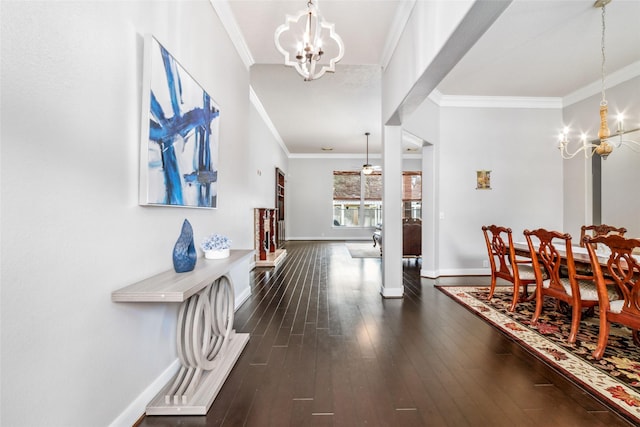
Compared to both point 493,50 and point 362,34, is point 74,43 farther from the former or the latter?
point 493,50

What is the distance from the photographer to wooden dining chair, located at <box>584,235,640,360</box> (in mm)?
1933

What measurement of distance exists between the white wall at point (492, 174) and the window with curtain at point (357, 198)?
5.73m

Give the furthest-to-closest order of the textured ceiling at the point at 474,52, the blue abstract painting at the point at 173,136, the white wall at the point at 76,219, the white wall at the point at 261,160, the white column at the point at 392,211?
1. the white wall at the point at 261,160
2. the white column at the point at 392,211
3. the textured ceiling at the point at 474,52
4. the blue abstract painting at the point at 173,136
5. the white wall at the point at 76,219

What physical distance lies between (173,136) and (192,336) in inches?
50.4

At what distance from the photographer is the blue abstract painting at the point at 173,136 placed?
1.57m

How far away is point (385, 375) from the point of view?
6.57 ft

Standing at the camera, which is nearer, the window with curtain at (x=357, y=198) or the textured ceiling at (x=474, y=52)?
the textured ceiling at (x=474, y=52)

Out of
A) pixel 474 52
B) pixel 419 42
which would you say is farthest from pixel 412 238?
pixel 419 42

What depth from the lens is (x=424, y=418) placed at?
62.6 inches

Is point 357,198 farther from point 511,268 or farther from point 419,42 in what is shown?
point 419,42

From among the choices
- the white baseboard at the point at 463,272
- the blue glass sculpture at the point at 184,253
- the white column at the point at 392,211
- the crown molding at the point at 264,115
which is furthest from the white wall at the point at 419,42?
the white baseboard at the point at 463,272

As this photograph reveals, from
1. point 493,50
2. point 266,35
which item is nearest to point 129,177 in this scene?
point 266,35

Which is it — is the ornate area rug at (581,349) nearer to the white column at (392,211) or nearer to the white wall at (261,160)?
the white column at (392,211)

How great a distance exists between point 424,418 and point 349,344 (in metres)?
0.95
